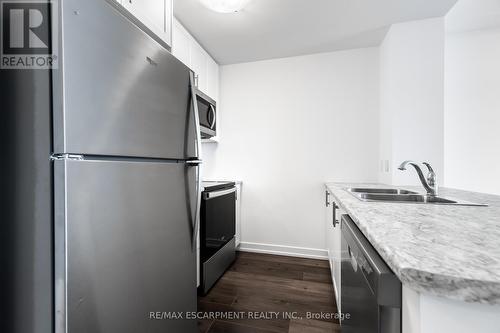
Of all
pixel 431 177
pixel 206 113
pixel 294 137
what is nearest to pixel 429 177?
pixel 431 177

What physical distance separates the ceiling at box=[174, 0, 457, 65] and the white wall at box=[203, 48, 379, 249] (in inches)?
10.3

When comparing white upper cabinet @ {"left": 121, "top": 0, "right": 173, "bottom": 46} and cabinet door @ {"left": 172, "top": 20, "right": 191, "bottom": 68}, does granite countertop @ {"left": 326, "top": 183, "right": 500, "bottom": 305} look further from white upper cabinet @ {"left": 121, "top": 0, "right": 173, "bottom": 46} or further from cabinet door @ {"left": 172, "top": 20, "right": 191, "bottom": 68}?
cabinet door @ {"left": 172, "top": 20, "right": 191, "bottom": 68}

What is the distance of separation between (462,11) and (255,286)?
116 inches

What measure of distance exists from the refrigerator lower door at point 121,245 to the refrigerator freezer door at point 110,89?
0.07 m

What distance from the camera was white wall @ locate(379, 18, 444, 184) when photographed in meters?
1.97

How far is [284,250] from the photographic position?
2.71 meters

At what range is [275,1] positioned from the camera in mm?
1765

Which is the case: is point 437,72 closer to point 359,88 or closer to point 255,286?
point 359,88

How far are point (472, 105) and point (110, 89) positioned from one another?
294 cm

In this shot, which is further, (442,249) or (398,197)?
(398,197)

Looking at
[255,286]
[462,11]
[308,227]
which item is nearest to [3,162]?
[255,286]

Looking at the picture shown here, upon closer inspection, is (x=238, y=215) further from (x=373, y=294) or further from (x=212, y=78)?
(x=373, y=294)

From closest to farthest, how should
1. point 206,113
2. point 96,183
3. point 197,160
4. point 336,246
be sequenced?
1. point 96,183
2. point 197,160
3. point 336,246
4. point 206,113

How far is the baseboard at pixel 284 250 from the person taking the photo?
2586 mm
